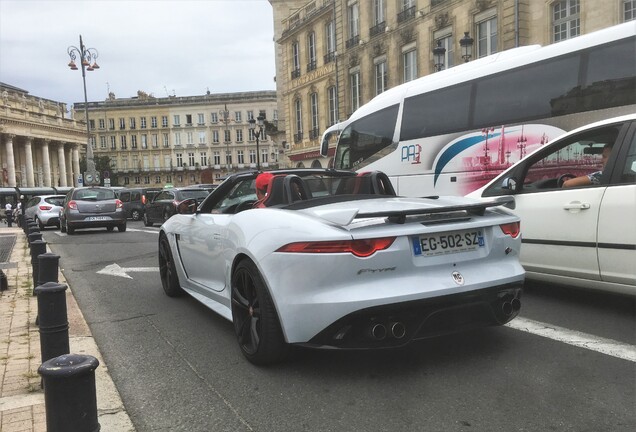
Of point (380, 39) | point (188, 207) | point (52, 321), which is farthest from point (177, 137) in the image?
point (52, 321)

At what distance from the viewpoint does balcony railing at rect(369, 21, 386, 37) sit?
99.6 feet

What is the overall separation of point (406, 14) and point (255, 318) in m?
27.5

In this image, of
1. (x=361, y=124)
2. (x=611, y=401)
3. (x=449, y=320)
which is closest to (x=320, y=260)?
(x=449, y=320)

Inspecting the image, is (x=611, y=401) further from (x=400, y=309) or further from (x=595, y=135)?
(x=595, y=135)

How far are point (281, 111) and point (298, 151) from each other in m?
8.72

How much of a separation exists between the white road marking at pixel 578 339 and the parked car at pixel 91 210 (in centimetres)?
1479

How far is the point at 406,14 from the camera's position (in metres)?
28.2

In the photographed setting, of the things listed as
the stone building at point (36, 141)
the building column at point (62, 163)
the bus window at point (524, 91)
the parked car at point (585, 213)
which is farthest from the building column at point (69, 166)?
the parked car at point (585, 213)

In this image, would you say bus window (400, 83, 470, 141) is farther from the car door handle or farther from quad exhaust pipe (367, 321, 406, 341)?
quad exhaust pipe (367, 321, 406, 341)

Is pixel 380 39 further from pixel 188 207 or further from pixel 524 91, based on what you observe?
pixel 188 207

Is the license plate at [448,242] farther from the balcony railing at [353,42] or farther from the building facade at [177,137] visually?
the building facade at [177,137]

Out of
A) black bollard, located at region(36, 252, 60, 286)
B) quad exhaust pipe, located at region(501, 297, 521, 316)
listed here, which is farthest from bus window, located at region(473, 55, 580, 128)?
black bollard, located at region(36, 252, 60, 286)

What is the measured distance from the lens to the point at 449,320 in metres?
3.33

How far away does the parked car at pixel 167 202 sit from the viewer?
20.1m
